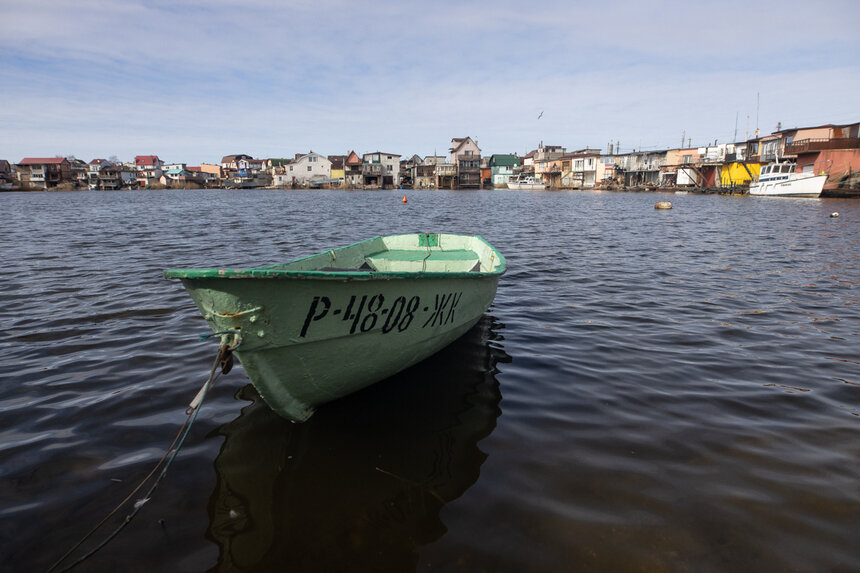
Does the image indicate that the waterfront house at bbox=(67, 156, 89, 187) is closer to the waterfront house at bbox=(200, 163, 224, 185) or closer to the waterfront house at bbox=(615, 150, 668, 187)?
the waterfront house at bbox=(200, 163, 224, 185)

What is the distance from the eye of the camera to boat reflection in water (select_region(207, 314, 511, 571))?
2916 mm

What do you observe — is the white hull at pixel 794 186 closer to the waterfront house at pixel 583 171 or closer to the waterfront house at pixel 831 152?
the waterfront house at pixel 831 152

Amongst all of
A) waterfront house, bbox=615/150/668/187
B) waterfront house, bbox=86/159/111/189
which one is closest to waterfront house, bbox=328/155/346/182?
waterfront house, bbox=86/159/111/189

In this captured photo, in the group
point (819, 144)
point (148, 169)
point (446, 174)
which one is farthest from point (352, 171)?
point (819, 144)

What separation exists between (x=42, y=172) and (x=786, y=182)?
123949mm

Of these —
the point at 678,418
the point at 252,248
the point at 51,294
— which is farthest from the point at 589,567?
the point at 252,248

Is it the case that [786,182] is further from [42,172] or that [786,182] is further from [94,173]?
[94,173]

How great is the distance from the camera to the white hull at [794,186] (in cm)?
4184

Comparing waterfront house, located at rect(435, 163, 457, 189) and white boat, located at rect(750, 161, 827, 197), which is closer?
white boat, located at rect(750, 161, 827, 197)

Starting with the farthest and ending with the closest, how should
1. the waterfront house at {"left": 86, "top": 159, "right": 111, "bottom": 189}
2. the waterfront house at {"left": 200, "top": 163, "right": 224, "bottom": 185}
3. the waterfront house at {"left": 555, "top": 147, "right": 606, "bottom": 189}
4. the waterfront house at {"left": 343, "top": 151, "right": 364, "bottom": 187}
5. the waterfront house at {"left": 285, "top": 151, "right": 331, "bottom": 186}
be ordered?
the waterfront house at {"left": 200, "top": 163, "right": 224, "bottom": 185} < the waterfront house at {"left": 86, "top": 159, "right": 111, "bottom": 189} < the waterfront house at {"left": 285, "top": 151, "right": 331, "bottom": 186} < the waterfront house at {"left": 343, "top": 151, "right": 364, "bottom": 187} < the waterfront house at {"left": 555, "top": 147, "right": 606, "bottom": 189}

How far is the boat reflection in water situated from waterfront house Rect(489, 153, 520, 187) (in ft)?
311

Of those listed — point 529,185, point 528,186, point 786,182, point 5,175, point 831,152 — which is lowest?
point 786,182

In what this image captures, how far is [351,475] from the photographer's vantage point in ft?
11.8

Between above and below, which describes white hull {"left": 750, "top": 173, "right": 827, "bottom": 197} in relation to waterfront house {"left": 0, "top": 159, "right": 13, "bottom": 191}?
below
